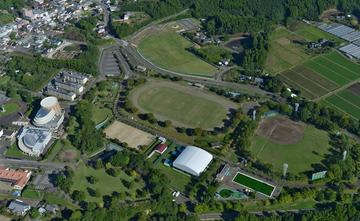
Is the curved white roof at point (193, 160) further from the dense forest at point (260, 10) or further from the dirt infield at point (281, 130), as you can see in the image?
the dense forest at point (260, 10)

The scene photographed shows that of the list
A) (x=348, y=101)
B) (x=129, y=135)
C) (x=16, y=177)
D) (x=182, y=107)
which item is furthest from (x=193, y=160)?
(x=348, y=101)

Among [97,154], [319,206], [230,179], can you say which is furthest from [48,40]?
[319,206]

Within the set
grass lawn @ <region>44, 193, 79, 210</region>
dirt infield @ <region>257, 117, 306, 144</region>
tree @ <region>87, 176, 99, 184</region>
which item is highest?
dirt infield @ <region>257, 117, 306, 144</region>

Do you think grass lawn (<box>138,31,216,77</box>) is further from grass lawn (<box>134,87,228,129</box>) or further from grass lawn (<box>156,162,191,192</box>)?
grass lawn (<box>156,162,191,192</box>)

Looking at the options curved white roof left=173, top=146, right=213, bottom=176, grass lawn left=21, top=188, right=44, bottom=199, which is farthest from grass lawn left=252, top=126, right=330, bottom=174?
grass lawn left=21, top=188, right=44, bottom=199

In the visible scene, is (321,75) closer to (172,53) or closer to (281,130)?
(281,130)
